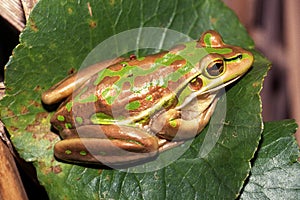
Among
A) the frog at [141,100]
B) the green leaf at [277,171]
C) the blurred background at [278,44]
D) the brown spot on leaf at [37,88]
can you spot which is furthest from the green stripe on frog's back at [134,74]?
the blurred background at [278,44]

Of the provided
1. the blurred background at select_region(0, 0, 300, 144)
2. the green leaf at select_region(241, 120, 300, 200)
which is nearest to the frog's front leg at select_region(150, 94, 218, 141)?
the green leaf at select_region(241, 120, 300, 200)

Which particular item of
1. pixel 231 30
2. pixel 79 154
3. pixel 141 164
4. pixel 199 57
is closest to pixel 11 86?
pixel 79 154

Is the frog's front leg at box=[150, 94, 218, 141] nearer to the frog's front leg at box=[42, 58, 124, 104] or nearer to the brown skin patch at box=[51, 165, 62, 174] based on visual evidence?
the frog's front leg at box=[42, 58, 124, 104]

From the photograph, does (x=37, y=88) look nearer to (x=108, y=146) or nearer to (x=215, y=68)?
(x=108, y=146)

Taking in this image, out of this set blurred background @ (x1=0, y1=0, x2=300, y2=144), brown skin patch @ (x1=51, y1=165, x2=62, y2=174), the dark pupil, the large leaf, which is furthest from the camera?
blurred background @ (x1=0, y1=0, x2=300, y2=144)

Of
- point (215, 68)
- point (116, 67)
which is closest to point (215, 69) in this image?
point (215, 68)
